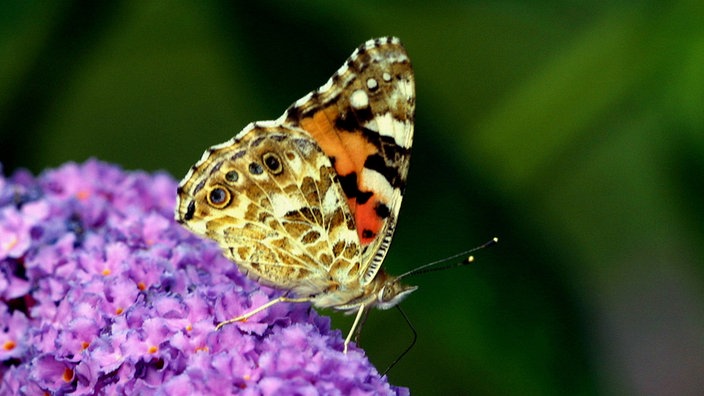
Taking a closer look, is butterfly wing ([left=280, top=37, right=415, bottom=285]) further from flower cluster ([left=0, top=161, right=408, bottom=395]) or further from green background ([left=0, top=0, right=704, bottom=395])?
green background ([left=0, top=0, right=704, bottom=395])

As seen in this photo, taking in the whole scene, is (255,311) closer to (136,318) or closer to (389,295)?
(136,318)

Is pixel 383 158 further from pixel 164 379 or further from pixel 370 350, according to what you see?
pixel 370 350

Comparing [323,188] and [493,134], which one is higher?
[323,188]

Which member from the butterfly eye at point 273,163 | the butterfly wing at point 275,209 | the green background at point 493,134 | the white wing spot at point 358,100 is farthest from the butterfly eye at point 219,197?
the green background at point 493,134

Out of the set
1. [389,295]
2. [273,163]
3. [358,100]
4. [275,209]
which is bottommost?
[389,295]

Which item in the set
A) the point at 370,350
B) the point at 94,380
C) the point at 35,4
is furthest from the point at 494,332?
the point at 35,4

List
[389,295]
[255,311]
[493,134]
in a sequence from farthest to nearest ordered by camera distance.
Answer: [493,134] → [389,295] → [255,311]

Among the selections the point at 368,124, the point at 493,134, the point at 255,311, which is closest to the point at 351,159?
the point at 368,124

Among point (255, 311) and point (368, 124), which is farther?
point (368, 124)
